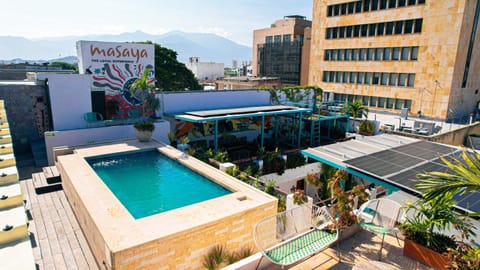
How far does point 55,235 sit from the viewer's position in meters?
10.1

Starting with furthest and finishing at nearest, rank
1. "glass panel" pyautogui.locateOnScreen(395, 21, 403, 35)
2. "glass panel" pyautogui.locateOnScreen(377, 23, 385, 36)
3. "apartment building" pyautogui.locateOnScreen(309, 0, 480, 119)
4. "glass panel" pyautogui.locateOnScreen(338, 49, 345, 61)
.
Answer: "glass panel" pyautogui.locateOnScreen(338, 49, 345, 61) → "glass panel" pyautogui.locateOnScreen(377, 23, 385, 36) → "glass panel" pyautogui.locateOnScreen(395, 21, 403, 35) → "apartment building" pyautogui.locateOnScreen(309, 0, 480, 119)

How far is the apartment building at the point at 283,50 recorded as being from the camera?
206 feet

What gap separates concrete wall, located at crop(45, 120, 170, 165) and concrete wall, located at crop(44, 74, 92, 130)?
1.20 meters

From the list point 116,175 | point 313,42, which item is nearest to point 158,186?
point 116,175

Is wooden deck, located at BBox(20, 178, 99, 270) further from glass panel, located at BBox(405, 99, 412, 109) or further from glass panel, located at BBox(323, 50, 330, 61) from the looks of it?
glass panel, located at BBox(323, 50, 330, 61)

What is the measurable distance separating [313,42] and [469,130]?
2307cm

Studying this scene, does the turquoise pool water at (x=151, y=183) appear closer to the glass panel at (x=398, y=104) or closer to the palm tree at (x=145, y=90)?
the palm tree at (x=145, y=90)

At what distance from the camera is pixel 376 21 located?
3669cm

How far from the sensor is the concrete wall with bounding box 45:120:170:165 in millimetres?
16422

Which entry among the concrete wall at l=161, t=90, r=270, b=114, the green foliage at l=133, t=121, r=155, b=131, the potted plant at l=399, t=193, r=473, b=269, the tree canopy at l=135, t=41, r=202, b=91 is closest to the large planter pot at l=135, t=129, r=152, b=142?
the green foliage at l=133, t=121, r=155, b=131

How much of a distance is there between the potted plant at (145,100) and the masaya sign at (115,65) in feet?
3.20

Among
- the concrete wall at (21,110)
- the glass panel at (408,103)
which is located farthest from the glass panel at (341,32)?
the concrete wall at (21,110)

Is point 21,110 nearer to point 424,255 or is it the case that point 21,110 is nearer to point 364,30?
point 424,255

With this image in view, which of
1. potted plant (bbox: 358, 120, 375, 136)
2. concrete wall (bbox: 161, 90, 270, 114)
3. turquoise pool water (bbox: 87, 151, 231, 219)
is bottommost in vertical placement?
turquoise pool water (bbox: 87, 151, 231, 219)
